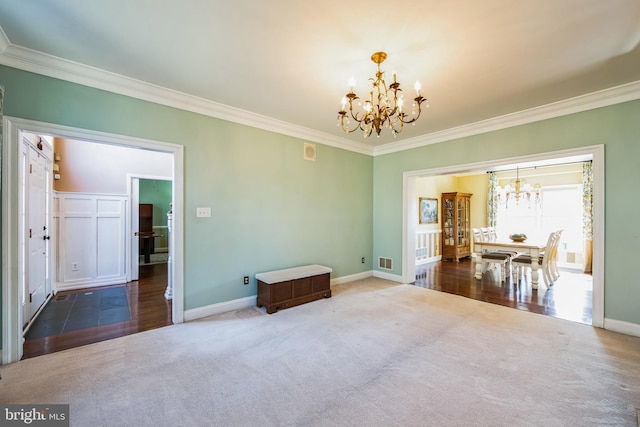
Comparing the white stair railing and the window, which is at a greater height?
the window

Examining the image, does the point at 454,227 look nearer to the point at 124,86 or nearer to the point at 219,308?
the point at 219,308

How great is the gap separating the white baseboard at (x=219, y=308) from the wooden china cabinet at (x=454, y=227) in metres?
5.82

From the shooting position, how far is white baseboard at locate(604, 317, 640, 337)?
280 cm

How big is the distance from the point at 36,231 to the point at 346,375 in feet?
13.3

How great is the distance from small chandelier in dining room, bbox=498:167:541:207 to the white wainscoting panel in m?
8.17

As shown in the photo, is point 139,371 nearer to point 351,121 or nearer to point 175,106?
point 175,106

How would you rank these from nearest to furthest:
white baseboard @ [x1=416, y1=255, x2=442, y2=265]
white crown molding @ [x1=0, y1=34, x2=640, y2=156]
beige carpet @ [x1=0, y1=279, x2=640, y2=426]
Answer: beige carpet @ [x1=0, y1=279, x2=640, y2=426] < white crown molding @ [x1=0, y1=34, x2=640, y2=156] < white baseboard @ [x1=416, y1=255, x2=442, y2=265]

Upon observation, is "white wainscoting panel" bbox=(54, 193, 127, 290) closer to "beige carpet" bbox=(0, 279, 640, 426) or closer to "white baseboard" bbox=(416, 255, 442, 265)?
"beige carpet" bbox=(0, 279, 640, 426)

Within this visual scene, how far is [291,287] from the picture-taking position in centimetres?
360

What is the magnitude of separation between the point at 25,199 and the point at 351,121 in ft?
12.8

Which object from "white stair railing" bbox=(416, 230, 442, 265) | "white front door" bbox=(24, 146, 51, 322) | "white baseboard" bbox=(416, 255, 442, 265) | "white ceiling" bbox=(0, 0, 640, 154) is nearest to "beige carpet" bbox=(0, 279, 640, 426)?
"white front door" bbox=(24, 146, 51, 322)

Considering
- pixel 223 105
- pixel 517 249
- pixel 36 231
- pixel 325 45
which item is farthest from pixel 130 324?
pixel 517 249

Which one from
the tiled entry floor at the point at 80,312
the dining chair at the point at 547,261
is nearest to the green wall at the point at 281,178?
the tiled entry floor at the point at 80,312

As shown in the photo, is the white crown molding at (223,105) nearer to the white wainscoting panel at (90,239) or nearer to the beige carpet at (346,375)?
the beige carpet at (346,375)
